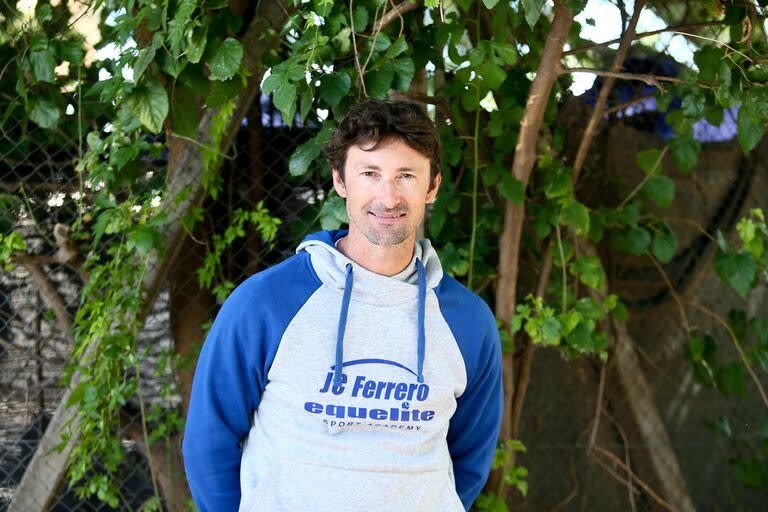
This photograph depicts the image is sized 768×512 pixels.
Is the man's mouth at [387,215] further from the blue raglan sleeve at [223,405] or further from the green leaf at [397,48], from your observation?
the green leaf at [397,48]

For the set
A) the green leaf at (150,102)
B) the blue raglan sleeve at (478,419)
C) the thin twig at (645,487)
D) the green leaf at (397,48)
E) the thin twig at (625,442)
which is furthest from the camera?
the thin twig at (625,442)

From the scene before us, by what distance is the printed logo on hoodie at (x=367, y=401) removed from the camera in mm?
1557

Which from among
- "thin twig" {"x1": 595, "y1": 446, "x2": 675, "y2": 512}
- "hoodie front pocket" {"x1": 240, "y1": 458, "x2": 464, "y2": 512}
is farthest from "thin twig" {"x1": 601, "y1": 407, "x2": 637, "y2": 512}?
"hoodie front pocket" {"x1": 240, "y1": 458, "x2": 464, "y2": 512}

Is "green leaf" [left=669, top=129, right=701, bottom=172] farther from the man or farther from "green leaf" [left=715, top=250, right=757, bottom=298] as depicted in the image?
the man

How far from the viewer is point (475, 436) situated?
6.05 feet

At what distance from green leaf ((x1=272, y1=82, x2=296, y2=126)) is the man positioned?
18cm

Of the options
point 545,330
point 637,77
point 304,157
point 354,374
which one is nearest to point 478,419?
point 354,374

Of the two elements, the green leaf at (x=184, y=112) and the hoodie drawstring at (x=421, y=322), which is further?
the green leaf at (x=184, y=112)

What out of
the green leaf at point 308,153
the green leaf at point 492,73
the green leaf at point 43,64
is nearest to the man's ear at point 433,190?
the green leaf at point 308,153

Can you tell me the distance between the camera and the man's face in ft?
5.27

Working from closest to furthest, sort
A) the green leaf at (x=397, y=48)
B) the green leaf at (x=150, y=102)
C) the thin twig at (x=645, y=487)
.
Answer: the green leaf at (x=397, y=48), the green leaf at (x=150, y=102), the thin twig at (x=645, y=487)

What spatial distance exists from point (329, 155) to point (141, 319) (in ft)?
3.08

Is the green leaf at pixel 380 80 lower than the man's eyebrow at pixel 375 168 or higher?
higher

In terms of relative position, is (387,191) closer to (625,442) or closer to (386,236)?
(386,236)
